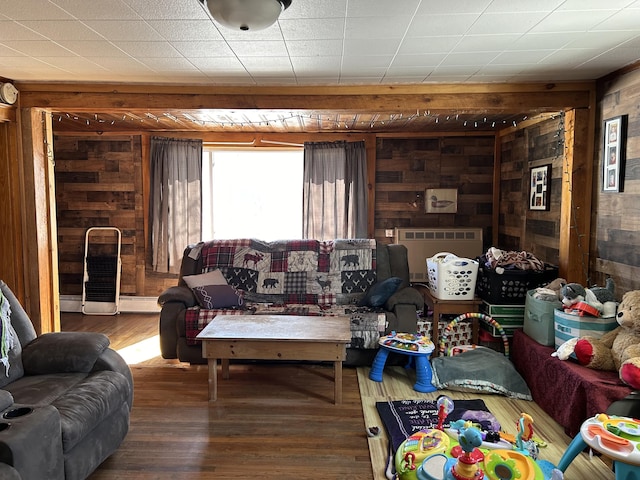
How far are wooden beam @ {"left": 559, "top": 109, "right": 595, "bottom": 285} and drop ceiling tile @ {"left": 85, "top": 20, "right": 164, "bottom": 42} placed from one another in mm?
3179

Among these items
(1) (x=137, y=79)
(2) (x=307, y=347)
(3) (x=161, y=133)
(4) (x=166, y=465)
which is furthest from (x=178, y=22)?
(3) (x=161, y=133)

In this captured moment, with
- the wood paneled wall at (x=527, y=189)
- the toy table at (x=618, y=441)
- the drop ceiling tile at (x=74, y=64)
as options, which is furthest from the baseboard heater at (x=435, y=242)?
the drop ceiling tile at (x=74, y=64)

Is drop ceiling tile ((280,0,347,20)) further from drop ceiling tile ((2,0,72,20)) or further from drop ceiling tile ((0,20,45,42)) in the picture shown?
drop ceiling tile ((0,20,45,42))

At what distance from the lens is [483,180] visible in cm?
568

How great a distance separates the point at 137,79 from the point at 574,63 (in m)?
3.24

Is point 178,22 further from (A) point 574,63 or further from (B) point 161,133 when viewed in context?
(B) point 161,133

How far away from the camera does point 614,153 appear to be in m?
3.36

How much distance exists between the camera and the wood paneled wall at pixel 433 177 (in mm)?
5652

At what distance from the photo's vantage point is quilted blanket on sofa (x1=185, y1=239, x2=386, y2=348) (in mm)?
4316

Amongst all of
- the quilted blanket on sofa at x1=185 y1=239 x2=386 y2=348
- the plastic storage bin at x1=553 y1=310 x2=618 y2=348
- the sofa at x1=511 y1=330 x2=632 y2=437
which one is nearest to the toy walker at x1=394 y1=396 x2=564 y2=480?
the sofa at x1=511 y1=330 x2=632 y2=437

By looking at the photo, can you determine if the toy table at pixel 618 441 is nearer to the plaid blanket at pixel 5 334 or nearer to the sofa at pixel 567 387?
the sofa at pixel 567 387

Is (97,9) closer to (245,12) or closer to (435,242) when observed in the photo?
(245,12)

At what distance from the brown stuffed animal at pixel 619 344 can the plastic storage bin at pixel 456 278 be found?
1156 millimetres

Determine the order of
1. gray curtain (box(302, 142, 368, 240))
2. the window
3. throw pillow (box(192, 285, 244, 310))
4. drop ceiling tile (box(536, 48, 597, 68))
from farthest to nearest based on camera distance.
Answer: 1. the window
2. gray curtain (box(302, 142, 368, 240))
3. throw pillow (box(192, 285, 244, 310))
4. drop ceiling tile (box(536, 48, 597, 68))
